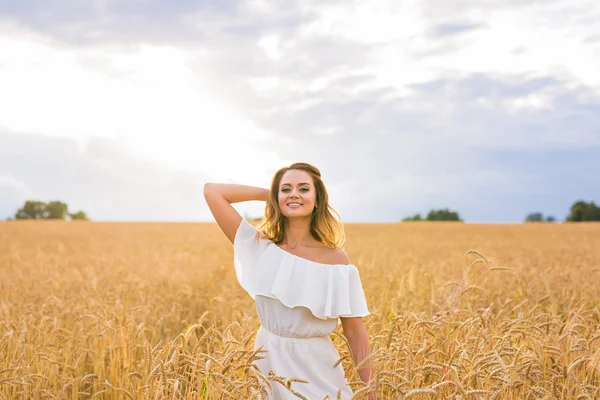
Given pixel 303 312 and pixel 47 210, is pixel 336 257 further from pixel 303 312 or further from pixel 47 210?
pixel 47 210

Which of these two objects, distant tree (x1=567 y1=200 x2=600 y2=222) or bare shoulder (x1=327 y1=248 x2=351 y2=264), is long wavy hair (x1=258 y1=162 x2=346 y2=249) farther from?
distant tree (x1=567 y1=200 x2=600 y2=222)

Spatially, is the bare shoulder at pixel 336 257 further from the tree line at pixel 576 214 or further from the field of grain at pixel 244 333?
the tree line at pixel 576 214

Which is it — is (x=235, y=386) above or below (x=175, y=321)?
above

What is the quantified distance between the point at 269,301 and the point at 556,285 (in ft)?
18.0

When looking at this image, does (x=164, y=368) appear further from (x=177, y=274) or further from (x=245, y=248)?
(x=177, y=274)

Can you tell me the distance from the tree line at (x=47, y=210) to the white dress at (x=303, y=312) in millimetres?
58875

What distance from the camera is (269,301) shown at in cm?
320

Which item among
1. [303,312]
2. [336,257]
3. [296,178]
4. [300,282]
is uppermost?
[296,178]

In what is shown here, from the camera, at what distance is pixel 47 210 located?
63.8 m

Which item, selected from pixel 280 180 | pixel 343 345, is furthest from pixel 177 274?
pixel 280 180

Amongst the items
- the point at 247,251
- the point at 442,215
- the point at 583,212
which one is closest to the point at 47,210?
the point at 442,215

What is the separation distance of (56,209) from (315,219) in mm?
67953

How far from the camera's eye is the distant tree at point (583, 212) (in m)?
51.8

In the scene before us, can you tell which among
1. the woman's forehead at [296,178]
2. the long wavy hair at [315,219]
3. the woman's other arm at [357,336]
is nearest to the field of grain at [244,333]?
the woman's other arm at [357,336]
